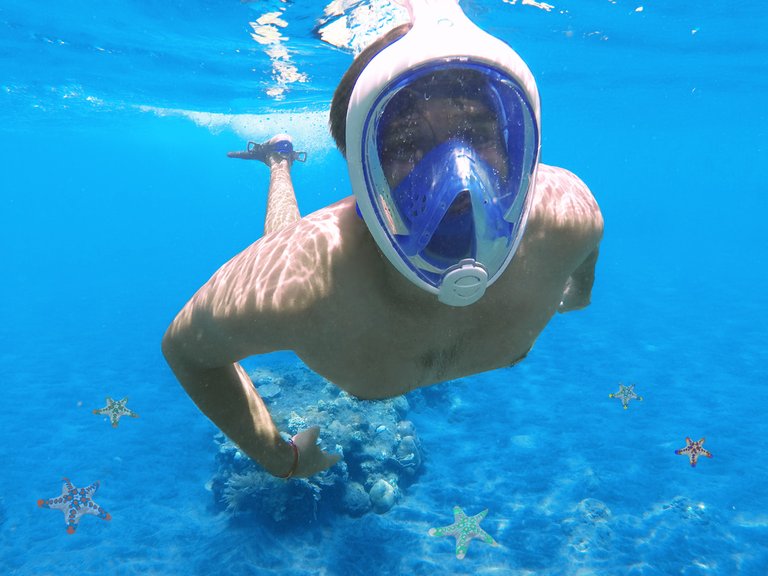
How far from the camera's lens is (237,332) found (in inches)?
70.9

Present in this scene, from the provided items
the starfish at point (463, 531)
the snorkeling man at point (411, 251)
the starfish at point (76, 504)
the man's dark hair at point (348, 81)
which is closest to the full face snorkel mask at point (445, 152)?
the snorkeling man at point (411, 251)

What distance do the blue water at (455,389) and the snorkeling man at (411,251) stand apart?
21.0 feet

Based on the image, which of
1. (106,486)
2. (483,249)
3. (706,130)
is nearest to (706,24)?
(483,249)

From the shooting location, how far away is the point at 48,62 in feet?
59.7

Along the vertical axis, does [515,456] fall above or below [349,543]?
above

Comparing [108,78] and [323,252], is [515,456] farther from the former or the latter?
[108,78]

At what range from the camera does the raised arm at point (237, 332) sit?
1777 mm

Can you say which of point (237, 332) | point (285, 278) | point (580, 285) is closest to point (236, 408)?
point (237, 332)

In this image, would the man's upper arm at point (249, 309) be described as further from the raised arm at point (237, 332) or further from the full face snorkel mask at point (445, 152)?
the full face snorkel mask at point (445, 152)

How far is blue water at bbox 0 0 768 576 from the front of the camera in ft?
25.8

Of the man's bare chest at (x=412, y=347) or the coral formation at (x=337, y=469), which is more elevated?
the coral formation at (x=337, y=469)

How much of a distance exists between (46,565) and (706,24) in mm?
22848

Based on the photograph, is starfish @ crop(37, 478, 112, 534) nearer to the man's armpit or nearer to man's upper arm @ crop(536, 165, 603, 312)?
the man's armpit

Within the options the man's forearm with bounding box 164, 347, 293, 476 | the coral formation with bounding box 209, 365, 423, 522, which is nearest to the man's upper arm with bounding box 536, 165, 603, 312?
the man's forearm with bounding box 164, 347, 293, 476
